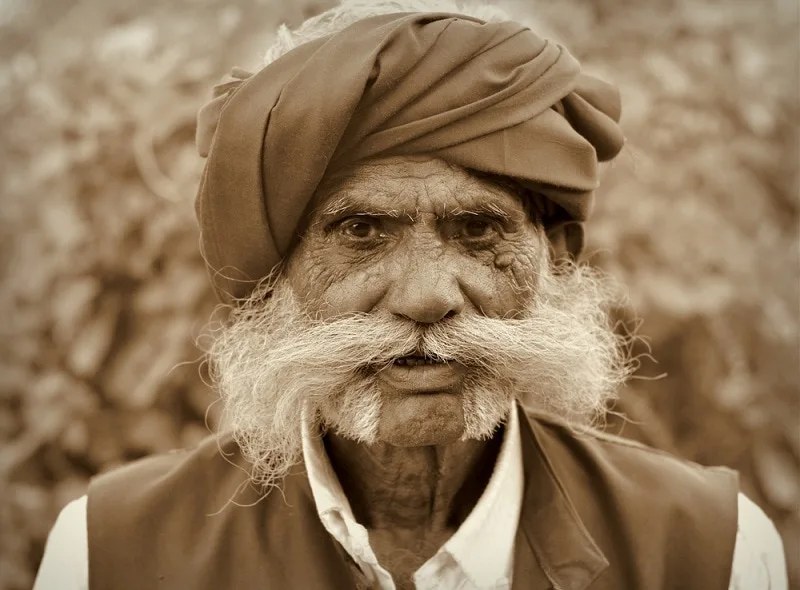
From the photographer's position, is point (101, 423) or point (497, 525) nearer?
point (497, 525)

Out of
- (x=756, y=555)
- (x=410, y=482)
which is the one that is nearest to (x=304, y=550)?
(x=410, y=482)

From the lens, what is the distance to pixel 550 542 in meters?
2.22

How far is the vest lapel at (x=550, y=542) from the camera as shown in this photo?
217cm

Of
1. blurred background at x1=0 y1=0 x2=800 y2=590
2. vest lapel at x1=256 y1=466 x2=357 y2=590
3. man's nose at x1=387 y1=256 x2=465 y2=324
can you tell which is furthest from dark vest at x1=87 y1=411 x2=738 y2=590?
blurred background at x1=0 y1=0 x2=800 y2=590

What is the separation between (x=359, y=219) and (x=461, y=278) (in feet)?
0.98

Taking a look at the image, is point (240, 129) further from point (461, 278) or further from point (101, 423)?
point (101, 423)

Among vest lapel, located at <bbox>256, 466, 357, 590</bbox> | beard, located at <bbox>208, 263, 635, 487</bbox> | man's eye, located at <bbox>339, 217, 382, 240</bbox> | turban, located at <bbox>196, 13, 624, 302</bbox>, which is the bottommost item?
vest lapel, located at <bbox>256, 466, 357, 590</bbox>

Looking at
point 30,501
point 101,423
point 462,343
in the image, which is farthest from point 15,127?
point 462,343

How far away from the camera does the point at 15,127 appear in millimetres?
3590

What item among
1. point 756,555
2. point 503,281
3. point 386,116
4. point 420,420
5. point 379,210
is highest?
point 386,116

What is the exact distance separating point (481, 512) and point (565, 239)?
0.85 m

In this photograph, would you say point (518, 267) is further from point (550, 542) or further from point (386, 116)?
point (550, 542)

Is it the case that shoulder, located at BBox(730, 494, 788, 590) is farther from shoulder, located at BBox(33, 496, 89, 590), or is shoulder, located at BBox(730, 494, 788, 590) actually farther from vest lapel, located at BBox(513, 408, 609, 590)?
shoulder, located at BBox(33, 496, 89, 590)

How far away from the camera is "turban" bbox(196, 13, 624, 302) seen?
2.00 meters
